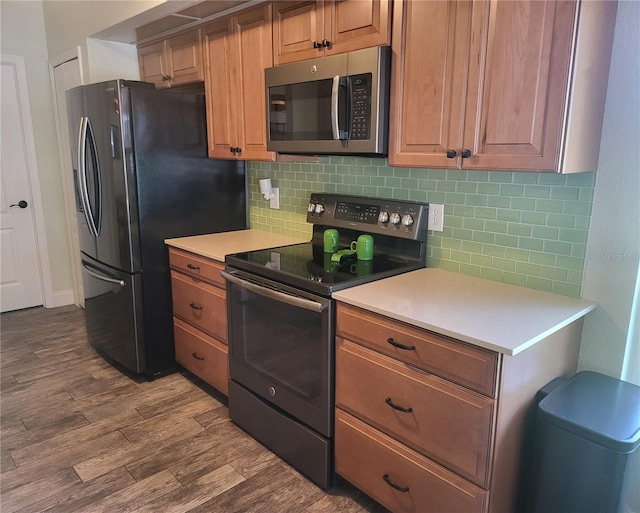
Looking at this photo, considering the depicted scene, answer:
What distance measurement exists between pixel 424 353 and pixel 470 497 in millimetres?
477

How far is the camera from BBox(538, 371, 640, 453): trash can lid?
4.58ft

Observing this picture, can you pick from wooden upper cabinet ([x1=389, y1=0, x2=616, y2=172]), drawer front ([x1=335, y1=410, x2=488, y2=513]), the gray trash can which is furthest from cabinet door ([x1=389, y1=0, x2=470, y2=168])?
drawer front ([x1=335, y1=410, x2=488, y2=513])

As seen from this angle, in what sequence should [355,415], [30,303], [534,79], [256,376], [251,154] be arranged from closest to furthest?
[534,79]
[355,415]
[256,376]
[251,154]
[30,303]

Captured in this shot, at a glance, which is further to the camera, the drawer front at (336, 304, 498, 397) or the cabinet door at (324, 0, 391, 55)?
the cabinet door at (324, 0, 391, 55)

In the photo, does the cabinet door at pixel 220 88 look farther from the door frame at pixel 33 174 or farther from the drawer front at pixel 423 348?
the door frame at pixel 33 174

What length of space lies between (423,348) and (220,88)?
1.96 metres

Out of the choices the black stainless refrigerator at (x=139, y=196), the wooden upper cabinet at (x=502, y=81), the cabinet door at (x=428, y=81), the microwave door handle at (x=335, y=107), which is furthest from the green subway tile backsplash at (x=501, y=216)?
the black stainless refrigerator at (x=139, y=196)

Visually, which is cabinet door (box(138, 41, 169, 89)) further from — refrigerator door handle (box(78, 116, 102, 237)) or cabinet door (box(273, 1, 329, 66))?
cabinet door (box(273, 1, 329, 66))

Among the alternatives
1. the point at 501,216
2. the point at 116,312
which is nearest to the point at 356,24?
the point at 501,216

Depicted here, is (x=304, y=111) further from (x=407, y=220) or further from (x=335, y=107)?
(x=407, y=220)

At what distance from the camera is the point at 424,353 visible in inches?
61.6

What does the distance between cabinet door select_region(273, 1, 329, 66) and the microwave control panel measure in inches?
12.1

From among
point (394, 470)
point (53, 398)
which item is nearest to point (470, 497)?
point (394, 470)

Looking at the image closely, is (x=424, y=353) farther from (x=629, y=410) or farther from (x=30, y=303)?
(x=30, y=303)
